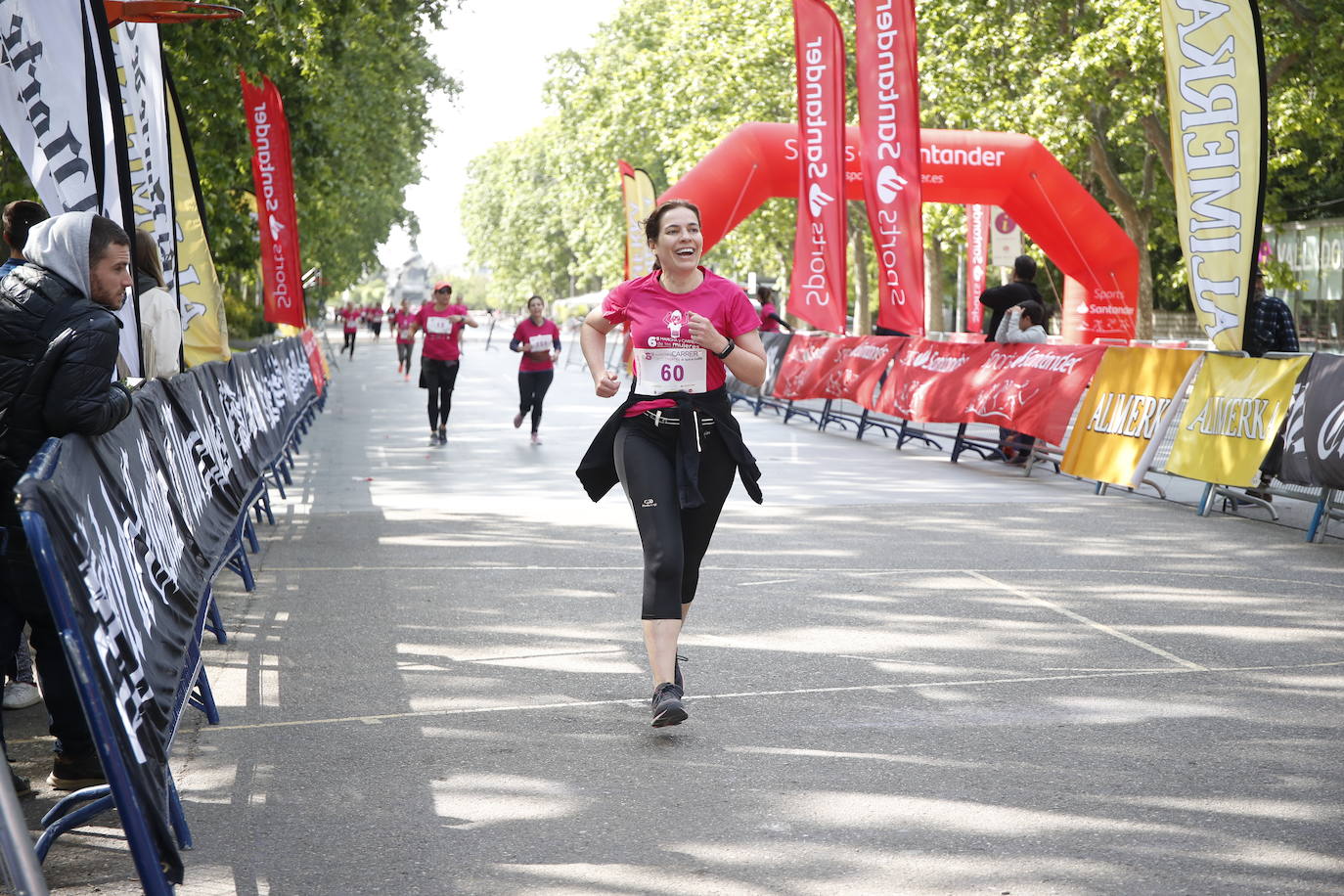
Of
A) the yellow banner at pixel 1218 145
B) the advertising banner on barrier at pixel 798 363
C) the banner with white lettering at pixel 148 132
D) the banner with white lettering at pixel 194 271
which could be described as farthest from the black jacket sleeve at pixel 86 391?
the advertising banner on barrier at pixel 798 363

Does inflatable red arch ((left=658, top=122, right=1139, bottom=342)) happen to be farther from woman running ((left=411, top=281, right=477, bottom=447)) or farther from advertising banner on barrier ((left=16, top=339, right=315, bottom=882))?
advertising banner on barrier ((left=16, top=339, right=315, bottom=882))

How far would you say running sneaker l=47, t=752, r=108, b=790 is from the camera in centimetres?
508

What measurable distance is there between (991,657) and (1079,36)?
2221cm

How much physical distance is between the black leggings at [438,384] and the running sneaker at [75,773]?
43.0 feet

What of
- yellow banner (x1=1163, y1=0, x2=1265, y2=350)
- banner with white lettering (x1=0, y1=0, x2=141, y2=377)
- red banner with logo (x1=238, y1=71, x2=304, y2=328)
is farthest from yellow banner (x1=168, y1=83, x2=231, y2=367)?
yellow banner (x1=1163, y1=0, x2=1265, y2=350)

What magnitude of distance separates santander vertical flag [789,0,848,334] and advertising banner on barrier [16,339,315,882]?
39.1 feet

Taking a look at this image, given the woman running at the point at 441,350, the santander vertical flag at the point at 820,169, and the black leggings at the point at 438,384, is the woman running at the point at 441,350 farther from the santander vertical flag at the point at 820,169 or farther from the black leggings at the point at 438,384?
the santander vertical flag at the point at 820,169

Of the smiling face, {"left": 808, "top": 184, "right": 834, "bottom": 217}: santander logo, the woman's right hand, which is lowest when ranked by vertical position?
the woman's right hand

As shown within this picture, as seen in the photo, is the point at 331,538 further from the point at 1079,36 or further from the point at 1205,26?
the point at 1079,36

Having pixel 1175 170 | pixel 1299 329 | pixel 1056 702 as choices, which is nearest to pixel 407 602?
pixel 1056 702

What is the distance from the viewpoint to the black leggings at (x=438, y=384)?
18.2 meters

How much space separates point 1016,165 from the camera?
23.0 m

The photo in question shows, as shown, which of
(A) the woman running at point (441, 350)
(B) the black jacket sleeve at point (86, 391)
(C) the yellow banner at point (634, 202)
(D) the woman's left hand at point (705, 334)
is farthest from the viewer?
(C) the yellow banner at point (634, 202)

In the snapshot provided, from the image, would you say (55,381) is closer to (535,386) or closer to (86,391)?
(86,391)
